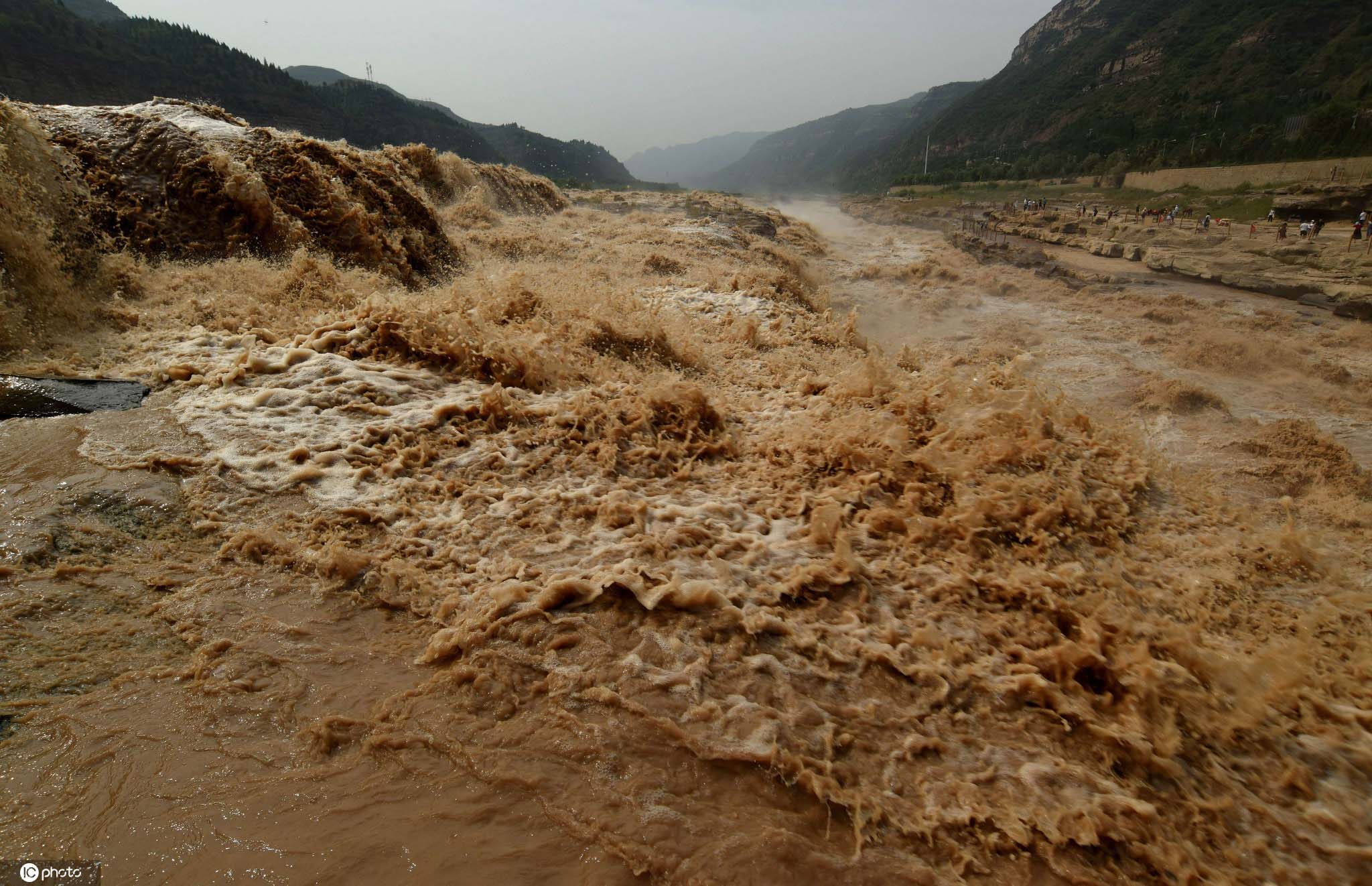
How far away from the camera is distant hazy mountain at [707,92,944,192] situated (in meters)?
123

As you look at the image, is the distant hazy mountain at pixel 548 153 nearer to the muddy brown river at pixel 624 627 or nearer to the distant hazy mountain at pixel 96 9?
the distant hazy mountain at pixel 96 9

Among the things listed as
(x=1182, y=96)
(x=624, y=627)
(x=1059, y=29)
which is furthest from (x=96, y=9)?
(x=1059, y=29)

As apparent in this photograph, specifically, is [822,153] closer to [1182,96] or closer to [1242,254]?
[1182,96]

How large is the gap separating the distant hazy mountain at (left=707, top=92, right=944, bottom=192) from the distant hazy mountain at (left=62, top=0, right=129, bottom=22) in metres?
92.5

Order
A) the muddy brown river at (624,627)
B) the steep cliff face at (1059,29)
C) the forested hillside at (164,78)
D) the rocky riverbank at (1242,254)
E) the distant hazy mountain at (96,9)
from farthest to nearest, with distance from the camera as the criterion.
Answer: the steep cliff face at (1059,29) → the distant hazy mountain at (96,9) → the forested hillside at (164,78) → the rocky riverbank at (1242,254) → the muddy brown river at (624,627)

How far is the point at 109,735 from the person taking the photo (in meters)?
2.54

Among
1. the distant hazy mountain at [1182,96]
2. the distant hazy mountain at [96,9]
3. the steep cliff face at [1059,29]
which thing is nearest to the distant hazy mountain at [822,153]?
the steep cliff face at [1059,29]

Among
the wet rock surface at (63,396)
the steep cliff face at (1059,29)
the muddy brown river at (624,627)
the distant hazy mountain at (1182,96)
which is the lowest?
the muddy brown river at (624,627)

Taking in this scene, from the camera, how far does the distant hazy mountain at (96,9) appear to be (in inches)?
2945

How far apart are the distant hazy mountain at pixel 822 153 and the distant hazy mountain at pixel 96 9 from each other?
92483 millimetres

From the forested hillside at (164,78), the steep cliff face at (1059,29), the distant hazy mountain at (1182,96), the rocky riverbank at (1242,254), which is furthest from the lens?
the steep cliff face at (1059,29)

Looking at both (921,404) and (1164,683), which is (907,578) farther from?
(921,404)

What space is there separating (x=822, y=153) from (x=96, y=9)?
13436cm

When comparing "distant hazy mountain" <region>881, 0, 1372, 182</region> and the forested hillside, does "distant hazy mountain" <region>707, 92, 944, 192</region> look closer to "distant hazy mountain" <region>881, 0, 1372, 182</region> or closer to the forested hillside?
"distant hazy mountain" <region>881, 0, 1372, 182</region>
